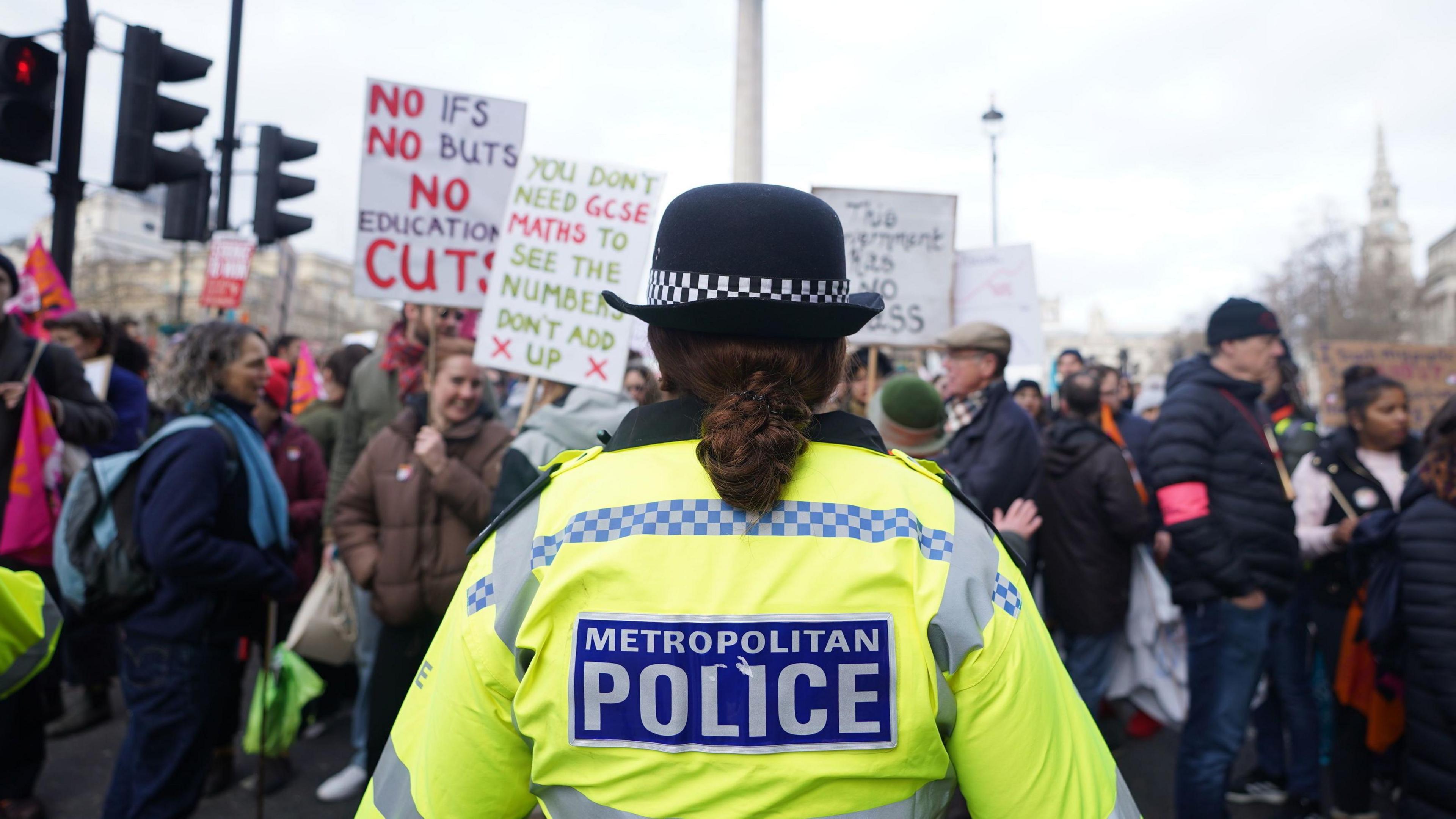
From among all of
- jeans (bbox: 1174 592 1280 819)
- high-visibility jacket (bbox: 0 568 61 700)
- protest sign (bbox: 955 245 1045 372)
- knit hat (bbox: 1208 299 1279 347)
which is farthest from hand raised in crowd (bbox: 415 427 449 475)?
protest sign (bbox: 955 245 1045 372)

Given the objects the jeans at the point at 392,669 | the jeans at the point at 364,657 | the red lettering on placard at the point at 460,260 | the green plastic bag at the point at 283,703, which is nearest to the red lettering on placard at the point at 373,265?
the red lettering on placard at the point at 460,260

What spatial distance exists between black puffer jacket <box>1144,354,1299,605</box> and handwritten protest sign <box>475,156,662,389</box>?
251cm

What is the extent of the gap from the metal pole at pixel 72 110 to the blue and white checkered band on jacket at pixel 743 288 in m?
6.25

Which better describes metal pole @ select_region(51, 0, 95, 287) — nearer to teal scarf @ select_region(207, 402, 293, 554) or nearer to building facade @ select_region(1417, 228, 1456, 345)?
teal scarf @ select_region(207, 402, 293, 554)

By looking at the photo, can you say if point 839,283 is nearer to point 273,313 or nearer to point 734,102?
point 734,102

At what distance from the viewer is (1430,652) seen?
2938 mm

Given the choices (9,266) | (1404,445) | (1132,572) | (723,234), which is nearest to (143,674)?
(9,266)

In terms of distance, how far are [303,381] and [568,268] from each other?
5.68m

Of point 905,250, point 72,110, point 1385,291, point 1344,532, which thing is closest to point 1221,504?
point 1344,532

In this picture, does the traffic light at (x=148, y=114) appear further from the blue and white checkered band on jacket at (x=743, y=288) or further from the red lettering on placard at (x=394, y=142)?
the blue and white checkered band on jacket at (x=743, y=288)

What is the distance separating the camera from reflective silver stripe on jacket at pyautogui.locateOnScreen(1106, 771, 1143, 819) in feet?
4.02

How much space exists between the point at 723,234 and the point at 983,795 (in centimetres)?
87

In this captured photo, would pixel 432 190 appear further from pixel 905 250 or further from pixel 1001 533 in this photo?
pixel 1001 533

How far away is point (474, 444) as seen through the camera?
13.1 ft
